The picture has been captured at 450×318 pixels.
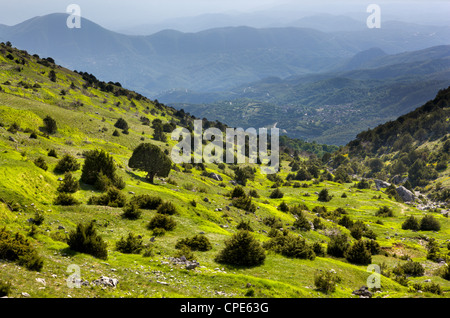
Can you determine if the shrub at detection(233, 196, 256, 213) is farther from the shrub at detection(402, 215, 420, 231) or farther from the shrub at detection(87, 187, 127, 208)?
the shrub at detection(402, 215, 420, 231)

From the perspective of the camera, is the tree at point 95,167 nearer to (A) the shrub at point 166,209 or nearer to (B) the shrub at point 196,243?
(A) the shrub at point 166,209

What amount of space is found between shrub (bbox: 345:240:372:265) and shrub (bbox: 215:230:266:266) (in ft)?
30.2

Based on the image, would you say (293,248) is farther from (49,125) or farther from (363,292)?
(49,125)

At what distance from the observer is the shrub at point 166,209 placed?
2461 centimetres

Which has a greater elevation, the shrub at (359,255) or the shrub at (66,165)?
the shrub at (66,165)

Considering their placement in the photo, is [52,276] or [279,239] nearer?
[52,276]

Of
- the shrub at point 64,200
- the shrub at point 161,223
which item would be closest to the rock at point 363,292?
the shrub at point 161,223

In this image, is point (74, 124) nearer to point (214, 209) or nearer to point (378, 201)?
point (214, 209)

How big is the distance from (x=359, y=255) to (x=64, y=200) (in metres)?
23.2

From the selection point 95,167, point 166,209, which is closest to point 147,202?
point 166,209

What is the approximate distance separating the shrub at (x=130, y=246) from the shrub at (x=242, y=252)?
4.84 meters

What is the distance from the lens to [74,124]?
182 feet

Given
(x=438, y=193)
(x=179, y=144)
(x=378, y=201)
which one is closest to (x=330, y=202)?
(x=378, y=201)
